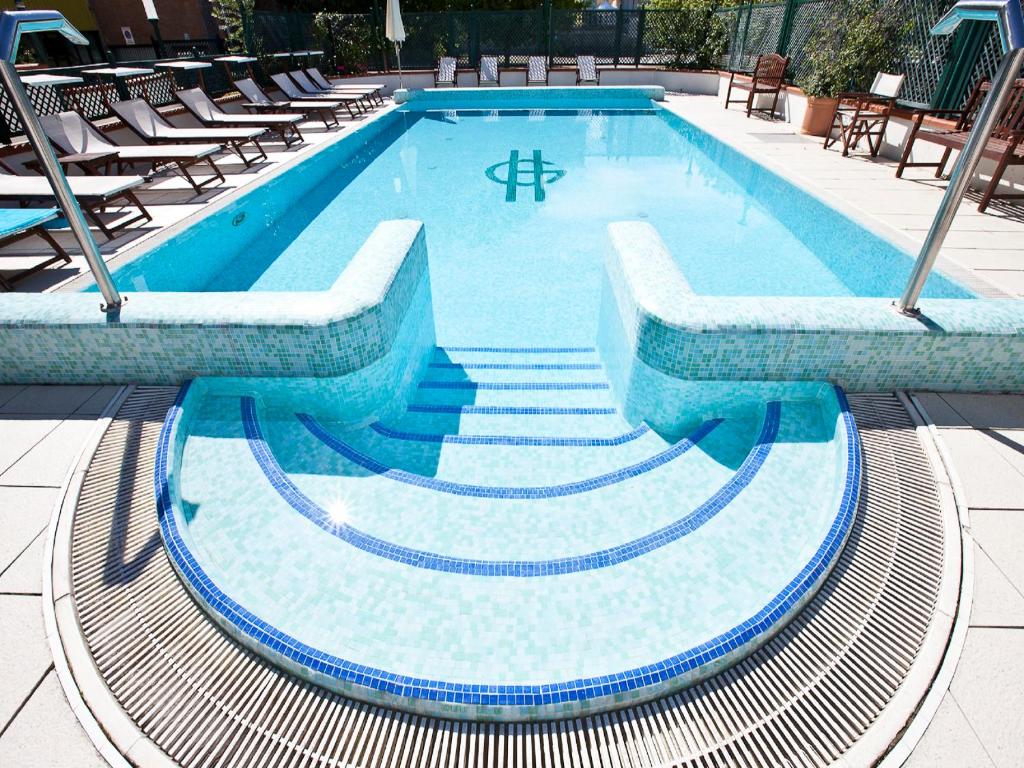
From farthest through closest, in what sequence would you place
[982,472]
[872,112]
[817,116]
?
[817,116] → [872,112] → [982,472]

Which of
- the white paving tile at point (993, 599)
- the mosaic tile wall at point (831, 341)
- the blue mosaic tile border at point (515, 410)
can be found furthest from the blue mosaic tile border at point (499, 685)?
the blue mosaic tile border at point (515, 410)

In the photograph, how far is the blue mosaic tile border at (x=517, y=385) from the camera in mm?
4230

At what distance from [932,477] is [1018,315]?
125 centimetres

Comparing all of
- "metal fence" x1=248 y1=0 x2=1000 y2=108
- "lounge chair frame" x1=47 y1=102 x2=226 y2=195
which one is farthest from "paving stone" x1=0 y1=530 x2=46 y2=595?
"metal fence" x1=248 y1=0 x2=1000 y2=108

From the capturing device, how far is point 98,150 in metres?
6.84

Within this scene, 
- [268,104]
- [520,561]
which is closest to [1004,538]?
[520,561]

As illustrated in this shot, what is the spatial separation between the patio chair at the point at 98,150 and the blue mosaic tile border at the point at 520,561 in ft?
18.4

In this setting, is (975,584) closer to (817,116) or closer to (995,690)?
(995,690)

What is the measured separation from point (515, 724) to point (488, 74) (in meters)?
18.7

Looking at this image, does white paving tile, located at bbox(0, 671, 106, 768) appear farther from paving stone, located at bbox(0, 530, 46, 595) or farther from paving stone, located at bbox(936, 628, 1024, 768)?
paving stone, located at bbox(936, 628, 1024, 768)

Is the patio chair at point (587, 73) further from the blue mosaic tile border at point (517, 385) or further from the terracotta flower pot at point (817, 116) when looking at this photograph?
the blue mosaic tile border at point (517, 385)

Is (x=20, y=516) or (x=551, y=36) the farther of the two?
(x=551, y=36)

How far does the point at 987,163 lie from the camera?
6324 millimetres

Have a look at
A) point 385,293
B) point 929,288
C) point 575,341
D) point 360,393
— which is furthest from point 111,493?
point 929,288
